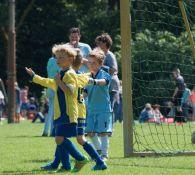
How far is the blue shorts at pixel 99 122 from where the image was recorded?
1109 centimetres

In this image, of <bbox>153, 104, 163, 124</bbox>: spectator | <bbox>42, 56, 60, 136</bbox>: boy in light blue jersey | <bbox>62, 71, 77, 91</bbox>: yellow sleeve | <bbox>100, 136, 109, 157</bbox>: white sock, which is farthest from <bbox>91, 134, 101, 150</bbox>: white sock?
<bbox>153, 104, 163, 124</bbox>: spectator

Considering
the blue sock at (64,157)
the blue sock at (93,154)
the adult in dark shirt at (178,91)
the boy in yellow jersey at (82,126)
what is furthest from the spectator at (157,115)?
the blue sock at (64,157)

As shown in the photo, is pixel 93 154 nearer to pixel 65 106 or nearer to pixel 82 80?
pixel 65 106

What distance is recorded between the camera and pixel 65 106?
957 centimetres

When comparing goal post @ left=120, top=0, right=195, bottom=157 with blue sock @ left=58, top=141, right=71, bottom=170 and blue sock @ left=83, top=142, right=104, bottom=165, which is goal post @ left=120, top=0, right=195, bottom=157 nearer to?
blue sock @ left=83, top=142, right=104, bottom=165

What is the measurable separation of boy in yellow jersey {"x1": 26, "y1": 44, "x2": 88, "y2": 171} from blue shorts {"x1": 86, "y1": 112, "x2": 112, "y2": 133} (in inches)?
57.7

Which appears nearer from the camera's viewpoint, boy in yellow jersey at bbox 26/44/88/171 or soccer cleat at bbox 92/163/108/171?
boy in yellow jersey at bbox 26/44/88/171

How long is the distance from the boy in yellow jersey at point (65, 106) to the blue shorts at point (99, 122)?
57.7 inches

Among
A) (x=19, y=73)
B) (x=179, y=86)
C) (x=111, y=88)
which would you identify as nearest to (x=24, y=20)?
(x=19, y=73)

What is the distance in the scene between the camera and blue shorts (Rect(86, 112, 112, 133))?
1109cm

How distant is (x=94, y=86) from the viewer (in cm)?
1122

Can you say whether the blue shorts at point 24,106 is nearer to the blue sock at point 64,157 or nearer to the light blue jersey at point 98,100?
the light blue jersey at point 98,100

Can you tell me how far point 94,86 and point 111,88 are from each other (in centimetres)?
264

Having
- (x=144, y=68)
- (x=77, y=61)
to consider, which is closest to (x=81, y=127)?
(x=77, y=61)
